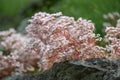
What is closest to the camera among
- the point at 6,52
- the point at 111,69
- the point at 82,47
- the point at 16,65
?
the point at 111,69

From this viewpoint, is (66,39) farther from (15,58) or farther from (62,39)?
(15,58)

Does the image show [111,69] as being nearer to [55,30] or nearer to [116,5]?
[55,30]

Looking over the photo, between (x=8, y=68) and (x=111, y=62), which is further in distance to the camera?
(x=8, y=68)

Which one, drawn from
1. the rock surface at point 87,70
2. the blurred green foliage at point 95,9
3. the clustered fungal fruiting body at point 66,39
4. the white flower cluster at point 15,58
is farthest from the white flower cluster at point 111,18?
the rock surface at point 87,70

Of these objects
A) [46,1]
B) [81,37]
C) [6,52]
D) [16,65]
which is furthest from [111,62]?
[46,1]

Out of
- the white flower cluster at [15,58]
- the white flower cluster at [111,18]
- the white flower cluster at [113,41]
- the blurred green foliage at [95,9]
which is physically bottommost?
the white flower cluster at [113,41]

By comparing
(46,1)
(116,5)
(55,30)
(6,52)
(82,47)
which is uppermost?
(46,1)

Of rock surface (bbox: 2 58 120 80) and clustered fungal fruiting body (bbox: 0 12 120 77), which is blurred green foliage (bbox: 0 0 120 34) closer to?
clustered fungal fruiting body (bbox: 0 12 120 77)

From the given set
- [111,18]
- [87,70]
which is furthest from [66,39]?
[111,18]

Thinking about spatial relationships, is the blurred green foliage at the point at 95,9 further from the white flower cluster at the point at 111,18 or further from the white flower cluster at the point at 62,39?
the white flower cluster at the point at 62,39
